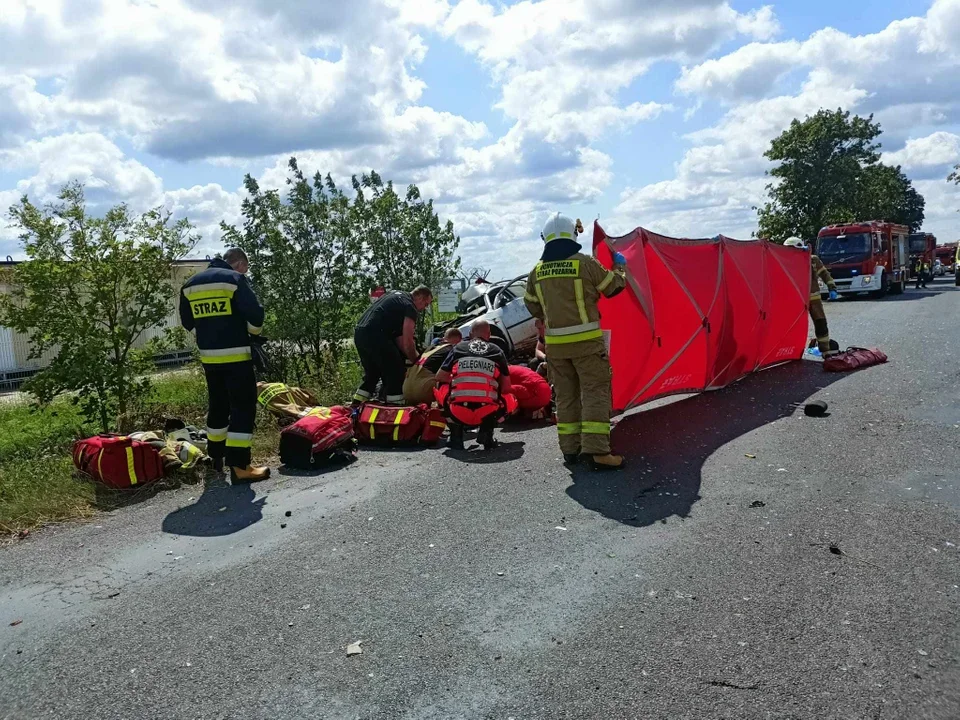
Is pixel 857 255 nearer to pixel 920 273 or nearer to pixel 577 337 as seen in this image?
pixel 920 273

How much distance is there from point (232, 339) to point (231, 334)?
0.14 ft

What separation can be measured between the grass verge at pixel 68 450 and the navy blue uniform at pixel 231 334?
2.13ft

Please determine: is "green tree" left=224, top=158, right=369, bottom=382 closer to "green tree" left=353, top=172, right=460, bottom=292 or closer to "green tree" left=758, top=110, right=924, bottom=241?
"green tree" left=353, top=172, right=460, bottom=292

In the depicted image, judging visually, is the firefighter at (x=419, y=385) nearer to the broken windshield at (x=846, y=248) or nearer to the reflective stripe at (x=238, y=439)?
the reflective stripe at (x=238, y=439)

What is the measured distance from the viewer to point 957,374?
30.6ft

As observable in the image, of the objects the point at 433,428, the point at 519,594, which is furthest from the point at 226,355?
the point at 519,594

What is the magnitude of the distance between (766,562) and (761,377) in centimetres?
659

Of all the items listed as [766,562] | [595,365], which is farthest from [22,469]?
[766,562]

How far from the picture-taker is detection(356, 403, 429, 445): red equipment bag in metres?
7.45

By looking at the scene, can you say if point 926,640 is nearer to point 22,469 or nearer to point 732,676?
point 732,676

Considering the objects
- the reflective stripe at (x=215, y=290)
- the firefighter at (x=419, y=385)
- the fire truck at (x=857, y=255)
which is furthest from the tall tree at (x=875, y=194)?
the reflective stripe at (x=215, y=290)

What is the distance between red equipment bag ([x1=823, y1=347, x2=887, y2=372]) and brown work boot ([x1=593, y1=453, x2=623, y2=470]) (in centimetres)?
568

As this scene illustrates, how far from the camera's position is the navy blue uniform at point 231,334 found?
20.6 ft

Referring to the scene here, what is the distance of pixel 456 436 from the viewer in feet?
24.0
